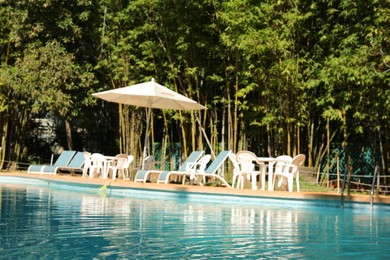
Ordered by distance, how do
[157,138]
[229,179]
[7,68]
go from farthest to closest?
[157,138] < [7,68] < [229,179]

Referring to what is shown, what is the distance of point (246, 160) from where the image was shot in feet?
34.7

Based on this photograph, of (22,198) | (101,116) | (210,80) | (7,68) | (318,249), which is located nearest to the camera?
(318,249)

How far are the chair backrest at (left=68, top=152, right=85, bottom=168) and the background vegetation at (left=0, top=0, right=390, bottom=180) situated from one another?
137cm

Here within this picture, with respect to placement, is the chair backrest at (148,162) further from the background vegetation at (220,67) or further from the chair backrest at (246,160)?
the chair backrest at (246,160)

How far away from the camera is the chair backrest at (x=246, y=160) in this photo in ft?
34.3

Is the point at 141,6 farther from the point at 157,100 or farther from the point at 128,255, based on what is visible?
the point at 128,255

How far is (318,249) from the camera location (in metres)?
5.61

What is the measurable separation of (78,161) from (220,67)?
11.8 feet

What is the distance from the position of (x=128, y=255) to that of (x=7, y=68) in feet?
36.1

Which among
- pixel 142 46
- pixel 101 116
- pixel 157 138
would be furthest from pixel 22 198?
pixel 101 116

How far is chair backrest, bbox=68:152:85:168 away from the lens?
46.0ft

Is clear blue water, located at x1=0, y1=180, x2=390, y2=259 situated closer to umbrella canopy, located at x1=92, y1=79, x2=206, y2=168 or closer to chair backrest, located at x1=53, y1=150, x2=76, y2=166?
umbrella canopy, located at x1=92, y1=79, x2=206, y2=168

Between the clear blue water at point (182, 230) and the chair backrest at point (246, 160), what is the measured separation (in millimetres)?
1141

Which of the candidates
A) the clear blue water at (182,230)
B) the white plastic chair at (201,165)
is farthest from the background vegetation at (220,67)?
the clear blue water at (182,230)
